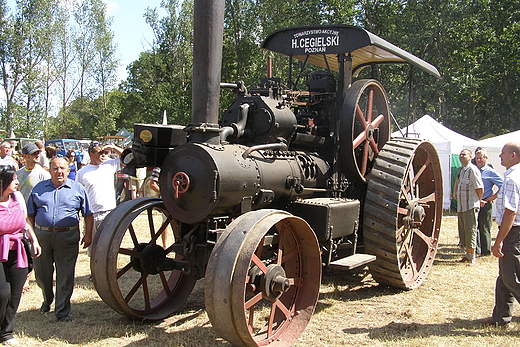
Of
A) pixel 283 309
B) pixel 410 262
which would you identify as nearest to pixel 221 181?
pixel 283 309

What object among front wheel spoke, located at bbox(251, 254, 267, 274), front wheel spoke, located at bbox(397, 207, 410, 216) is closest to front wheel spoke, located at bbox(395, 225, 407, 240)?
front wheel spoke, located at bbox(397, 207, 410, 216)

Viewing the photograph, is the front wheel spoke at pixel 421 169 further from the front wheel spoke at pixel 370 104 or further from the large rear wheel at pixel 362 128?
the front wheel spoke at pixel 370 104

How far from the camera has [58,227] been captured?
423 cm

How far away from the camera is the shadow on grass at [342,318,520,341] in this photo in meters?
3.92

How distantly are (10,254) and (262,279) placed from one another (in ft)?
6.59

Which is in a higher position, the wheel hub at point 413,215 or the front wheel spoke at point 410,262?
the wheel hub at point 413,215

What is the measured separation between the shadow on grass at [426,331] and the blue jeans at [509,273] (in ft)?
0.50

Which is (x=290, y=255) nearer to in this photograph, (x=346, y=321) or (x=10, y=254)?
(x=346, y=321)

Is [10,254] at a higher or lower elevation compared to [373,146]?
lower

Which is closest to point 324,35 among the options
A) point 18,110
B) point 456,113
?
point 456,113

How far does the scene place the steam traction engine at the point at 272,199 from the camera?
349cm

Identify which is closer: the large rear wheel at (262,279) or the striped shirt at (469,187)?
the large rear wheel at (262,279)

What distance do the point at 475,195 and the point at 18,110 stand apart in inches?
1168

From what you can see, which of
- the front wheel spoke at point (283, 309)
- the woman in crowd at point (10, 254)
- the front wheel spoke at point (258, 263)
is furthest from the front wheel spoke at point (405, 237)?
the woman in crowd at point (10, 254)
